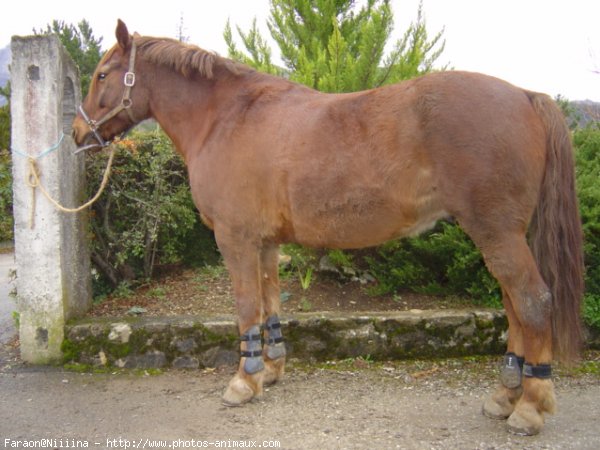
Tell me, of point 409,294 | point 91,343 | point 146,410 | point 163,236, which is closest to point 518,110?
point 409,294

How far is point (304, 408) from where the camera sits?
351cm

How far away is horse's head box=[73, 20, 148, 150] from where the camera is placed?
3863 millimetres

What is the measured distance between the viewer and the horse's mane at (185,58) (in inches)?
150

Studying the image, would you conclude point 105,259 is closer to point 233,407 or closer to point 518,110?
point 233,407

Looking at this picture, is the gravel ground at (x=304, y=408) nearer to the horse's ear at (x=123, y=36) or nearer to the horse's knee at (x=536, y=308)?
the horse's knee at (x=536, y=308)

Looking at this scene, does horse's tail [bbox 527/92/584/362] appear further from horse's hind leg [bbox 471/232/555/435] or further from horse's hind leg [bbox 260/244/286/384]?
horse's hind leg [bbox 260/244/286/384]

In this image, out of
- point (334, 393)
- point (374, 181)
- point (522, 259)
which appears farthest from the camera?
point (334, 393)

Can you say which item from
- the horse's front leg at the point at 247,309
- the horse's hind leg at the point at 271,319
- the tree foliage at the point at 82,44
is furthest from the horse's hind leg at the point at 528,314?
the tree foliage at the point at 82,44

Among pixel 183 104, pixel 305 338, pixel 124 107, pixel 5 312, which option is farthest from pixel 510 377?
pixel 5 312

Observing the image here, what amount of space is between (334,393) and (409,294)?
5.63ft

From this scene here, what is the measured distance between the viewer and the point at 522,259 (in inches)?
113

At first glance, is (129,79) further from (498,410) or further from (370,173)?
(498,410)

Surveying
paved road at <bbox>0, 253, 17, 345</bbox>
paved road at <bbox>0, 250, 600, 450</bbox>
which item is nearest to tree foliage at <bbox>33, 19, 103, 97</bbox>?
paved road at <bbox>0, 253, 17, 345</bbox>

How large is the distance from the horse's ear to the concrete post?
75 centimetres
